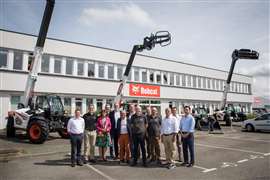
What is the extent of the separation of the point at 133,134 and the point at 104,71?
1653 centimetres

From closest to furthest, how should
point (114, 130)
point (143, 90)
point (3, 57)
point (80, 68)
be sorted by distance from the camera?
point (114, 130)
point (3, 57)
point (80, 68)
point (143, 90)

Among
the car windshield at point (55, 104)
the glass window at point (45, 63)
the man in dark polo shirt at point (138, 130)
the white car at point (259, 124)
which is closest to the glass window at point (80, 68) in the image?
the glass window at point (45, 63)

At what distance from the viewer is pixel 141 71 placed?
26.3 metres

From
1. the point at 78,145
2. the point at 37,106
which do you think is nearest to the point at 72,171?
the point at 78,145

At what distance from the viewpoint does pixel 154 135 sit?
7355mm

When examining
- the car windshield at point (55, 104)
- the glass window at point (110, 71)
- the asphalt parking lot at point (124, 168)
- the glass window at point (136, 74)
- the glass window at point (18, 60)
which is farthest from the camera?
the glass window at point (136, 74)

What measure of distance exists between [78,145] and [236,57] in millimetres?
17783

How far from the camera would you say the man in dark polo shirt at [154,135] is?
24.0ft

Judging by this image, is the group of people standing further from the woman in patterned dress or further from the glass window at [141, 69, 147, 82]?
the glass window at [141, 69, 147, 82]

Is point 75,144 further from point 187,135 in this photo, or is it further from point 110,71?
point 110,71

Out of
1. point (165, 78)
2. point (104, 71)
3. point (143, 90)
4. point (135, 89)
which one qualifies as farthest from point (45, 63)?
point (165, 78)

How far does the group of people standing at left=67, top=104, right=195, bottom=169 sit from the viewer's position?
7.03 m

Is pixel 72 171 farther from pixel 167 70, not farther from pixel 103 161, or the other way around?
pixel 167 70

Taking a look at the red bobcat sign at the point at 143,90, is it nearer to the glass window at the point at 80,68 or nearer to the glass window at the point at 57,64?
the glass window at the point at 80,68
